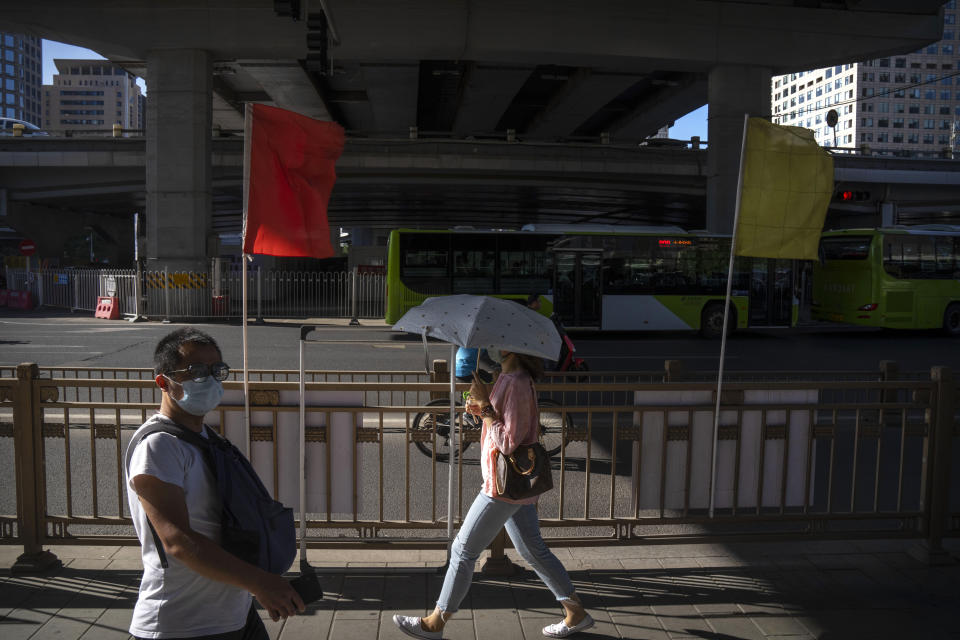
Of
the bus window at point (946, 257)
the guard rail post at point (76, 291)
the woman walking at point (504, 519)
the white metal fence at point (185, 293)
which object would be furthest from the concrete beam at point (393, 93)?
the woman walking at point (504, 519)

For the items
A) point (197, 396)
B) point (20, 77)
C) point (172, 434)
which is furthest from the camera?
point (20, 77)

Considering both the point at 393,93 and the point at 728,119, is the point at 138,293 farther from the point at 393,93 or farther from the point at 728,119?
the point at 728,119

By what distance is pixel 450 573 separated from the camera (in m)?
3.69

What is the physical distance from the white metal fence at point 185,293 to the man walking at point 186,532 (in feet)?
72.4

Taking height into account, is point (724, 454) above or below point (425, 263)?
below

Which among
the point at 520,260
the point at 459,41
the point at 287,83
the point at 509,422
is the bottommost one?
the point at 509,422

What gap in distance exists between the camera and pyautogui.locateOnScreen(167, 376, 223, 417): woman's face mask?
2.34 metres

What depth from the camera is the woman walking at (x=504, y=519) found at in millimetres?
3631

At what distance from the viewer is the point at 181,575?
87.4 inches

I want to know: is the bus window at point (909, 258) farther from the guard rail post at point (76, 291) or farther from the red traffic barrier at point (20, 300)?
the red traffic barrier at point (20, 300)

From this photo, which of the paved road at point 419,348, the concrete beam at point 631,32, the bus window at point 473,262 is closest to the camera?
the paved road at point 419,348

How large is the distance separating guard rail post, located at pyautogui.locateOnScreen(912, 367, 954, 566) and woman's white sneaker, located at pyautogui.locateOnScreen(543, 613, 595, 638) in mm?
2545

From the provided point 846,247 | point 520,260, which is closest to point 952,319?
point 846,247

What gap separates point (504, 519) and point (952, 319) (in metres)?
22.4
